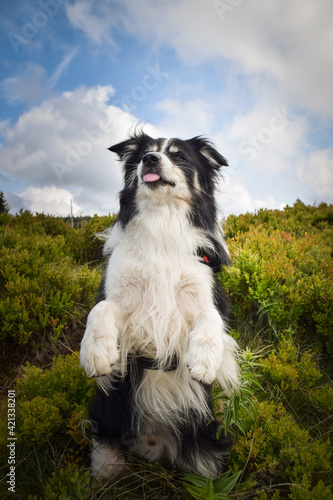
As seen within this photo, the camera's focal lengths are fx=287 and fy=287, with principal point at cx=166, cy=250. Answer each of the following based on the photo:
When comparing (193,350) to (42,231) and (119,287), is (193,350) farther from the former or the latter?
(42,231)

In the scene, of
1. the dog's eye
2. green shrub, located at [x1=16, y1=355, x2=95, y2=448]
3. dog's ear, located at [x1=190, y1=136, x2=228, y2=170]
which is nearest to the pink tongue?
the dog's eye

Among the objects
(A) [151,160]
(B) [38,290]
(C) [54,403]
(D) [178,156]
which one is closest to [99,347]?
(C) [54,403]

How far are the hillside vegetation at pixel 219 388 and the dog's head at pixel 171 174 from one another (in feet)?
4.31

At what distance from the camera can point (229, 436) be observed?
2252 millimetres

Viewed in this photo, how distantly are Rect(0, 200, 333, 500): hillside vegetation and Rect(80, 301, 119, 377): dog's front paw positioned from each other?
2.51ft

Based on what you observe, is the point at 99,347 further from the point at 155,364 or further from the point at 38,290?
the point at 38,290

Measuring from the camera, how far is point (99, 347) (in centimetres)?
156

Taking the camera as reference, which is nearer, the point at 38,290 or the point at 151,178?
the point at 151,178

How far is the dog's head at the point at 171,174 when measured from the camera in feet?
7.38

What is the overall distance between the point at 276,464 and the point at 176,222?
1.82 m

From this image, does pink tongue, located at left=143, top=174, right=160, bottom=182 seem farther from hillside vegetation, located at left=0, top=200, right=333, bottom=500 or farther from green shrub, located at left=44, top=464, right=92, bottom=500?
green shrub, located at left=44, top=464, right=92, bottom=500

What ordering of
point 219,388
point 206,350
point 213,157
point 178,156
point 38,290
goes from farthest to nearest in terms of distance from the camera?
point 38,290
point 213,157
point 178,156
point 219,388
point 206,350

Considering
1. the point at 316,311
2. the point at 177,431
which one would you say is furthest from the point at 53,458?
the point at 316,311

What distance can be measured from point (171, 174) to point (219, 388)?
1652 millimetres
